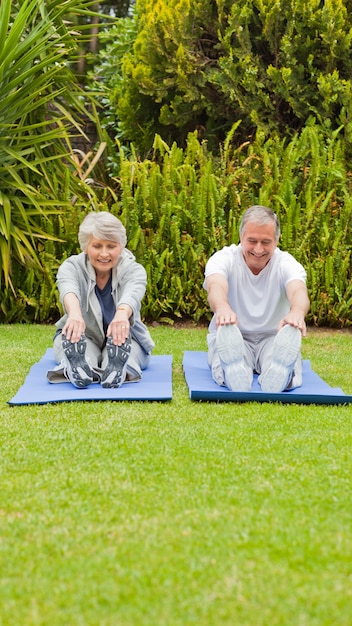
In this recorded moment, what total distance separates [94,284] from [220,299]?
30.6 inches

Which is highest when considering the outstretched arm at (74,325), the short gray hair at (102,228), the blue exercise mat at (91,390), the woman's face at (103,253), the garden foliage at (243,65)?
the garden foliage at (243,65)

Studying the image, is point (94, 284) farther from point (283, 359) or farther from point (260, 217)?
point (283, 359)

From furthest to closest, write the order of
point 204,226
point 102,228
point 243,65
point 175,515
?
point 243,65, point 204,226, point 102,228, point 175,515

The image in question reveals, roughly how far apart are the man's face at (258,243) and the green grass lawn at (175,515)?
971 mm

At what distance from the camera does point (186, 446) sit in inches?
118

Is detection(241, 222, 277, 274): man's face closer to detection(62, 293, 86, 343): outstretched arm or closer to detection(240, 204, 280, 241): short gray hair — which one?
detection(240, 204, 280, 241): short gray hair

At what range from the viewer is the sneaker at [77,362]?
4.16 metres

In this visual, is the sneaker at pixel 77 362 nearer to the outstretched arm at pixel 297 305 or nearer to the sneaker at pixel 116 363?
the sneaker at pixel 116 363

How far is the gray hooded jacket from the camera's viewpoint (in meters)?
4.40

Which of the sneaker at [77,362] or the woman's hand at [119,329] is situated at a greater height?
the woman's hand at [119,329]

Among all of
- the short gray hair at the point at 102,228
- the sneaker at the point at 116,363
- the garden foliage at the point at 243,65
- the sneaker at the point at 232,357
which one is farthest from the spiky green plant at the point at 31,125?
the sneaker at the point at 232,357

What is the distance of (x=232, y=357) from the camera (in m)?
4.05

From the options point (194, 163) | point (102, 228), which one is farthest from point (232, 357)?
point (194, 163)

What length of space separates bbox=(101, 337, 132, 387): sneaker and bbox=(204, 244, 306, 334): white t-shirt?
0.61 metres
